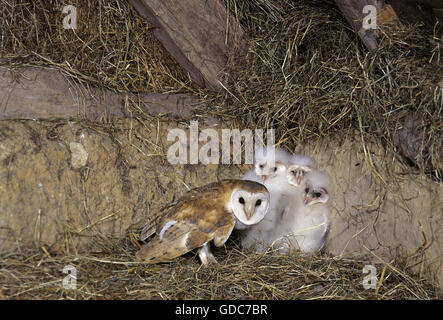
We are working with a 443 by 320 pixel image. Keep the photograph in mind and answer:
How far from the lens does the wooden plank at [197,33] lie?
336 centimetres

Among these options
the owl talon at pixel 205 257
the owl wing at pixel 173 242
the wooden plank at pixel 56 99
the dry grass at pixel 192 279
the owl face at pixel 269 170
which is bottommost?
the dry grass at pixel 192 279

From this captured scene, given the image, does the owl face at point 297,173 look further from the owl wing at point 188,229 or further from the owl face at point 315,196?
the owl wing at point 188,229

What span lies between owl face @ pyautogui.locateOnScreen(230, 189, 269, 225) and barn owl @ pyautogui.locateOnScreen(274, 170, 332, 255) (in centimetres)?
38

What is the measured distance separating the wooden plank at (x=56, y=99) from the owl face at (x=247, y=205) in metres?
0.92

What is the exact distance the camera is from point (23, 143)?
2.97 metres

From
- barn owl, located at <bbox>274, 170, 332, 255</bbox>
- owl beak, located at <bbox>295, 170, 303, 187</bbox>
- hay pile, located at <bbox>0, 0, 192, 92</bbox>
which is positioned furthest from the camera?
owl beak, located at <bbox>295, 170, 303, 187</bbox>

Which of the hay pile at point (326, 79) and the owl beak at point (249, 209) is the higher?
the hay pile at point (326, 79)

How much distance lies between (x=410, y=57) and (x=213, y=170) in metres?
1.56

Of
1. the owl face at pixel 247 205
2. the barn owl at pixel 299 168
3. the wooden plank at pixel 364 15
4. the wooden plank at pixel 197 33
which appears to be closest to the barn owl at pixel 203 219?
the owl face at pixel 247 205

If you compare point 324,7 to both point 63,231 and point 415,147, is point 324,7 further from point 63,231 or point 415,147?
point 63,231

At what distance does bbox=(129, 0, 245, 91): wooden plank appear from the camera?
336cm

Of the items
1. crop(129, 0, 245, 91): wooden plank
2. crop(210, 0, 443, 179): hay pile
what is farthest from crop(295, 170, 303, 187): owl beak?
crop(129, 0, 245, 91): wooden plank

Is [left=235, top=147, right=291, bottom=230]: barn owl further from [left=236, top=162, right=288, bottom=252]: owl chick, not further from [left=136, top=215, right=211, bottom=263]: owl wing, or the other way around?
[left=136, top=215, right=211, bottom=263]: owl wing

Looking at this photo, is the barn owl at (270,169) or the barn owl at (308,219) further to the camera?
the barn owl at (270,169)
